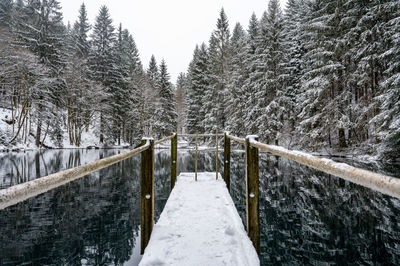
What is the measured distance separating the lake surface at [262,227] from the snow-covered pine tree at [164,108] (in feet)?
78.1

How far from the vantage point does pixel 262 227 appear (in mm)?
4156

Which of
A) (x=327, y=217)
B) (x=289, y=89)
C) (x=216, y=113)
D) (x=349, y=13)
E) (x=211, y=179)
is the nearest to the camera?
(x=327, y=217)

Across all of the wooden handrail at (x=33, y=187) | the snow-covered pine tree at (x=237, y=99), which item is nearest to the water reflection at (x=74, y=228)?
the wooden handrail at (x=33, y=187)

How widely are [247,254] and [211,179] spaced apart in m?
3.58

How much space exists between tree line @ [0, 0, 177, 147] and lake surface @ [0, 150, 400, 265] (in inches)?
639

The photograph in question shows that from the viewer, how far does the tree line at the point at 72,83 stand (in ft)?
61.8

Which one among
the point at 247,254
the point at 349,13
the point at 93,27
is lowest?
the point at 247,254

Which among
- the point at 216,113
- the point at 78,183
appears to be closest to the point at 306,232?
the point at 78,183

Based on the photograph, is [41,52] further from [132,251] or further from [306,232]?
[306,232]

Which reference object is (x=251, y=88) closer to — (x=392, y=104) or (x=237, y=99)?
(x=237, y=99)

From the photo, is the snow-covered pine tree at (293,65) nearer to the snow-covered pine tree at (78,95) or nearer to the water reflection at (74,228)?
the water reflection at (74,228)

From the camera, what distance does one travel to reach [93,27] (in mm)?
29016

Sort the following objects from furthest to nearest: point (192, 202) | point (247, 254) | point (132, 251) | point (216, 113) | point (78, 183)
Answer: point (216, 113) → point (78, 183) → point (192, 202) → point (132, 251) → point (247, 254)

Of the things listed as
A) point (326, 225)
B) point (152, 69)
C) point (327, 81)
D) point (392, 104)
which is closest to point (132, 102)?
point (152, 69)
